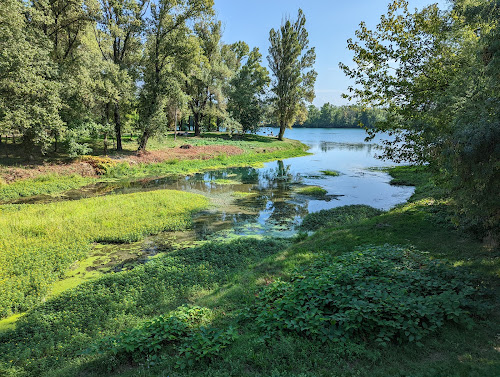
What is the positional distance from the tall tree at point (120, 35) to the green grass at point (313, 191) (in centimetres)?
2262

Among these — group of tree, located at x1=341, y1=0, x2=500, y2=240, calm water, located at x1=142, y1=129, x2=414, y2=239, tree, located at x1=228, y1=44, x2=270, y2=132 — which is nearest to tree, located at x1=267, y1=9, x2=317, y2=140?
tree, located at x1=228, y1=44, x2=270, y2=132

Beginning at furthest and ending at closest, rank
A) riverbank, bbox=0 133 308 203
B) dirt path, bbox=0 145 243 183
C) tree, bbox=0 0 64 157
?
dirt path, bbox=0 145 243 183 < riverbank, bbox=0 133 308 203 < tree, bbox=0 0 64 157

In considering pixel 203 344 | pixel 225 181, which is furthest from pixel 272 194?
pixel 203 344

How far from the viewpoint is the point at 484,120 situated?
618 cm

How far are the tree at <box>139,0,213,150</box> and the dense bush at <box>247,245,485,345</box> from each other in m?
31.5

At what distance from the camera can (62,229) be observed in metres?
13.9

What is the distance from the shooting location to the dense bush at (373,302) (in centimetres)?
541

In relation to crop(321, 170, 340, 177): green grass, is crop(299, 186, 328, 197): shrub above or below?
below

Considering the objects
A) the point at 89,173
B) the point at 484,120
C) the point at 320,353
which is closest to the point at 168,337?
the point at 320,353

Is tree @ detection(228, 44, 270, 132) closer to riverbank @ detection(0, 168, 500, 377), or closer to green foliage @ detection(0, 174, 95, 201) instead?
green foliage @ detection(0, 174, 95, 201)

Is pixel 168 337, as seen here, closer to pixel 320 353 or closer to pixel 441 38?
pixel 320 353

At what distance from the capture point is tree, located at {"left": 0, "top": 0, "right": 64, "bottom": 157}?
21.7 m

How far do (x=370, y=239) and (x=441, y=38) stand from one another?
8187mm

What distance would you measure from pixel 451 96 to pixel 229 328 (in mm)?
9884
